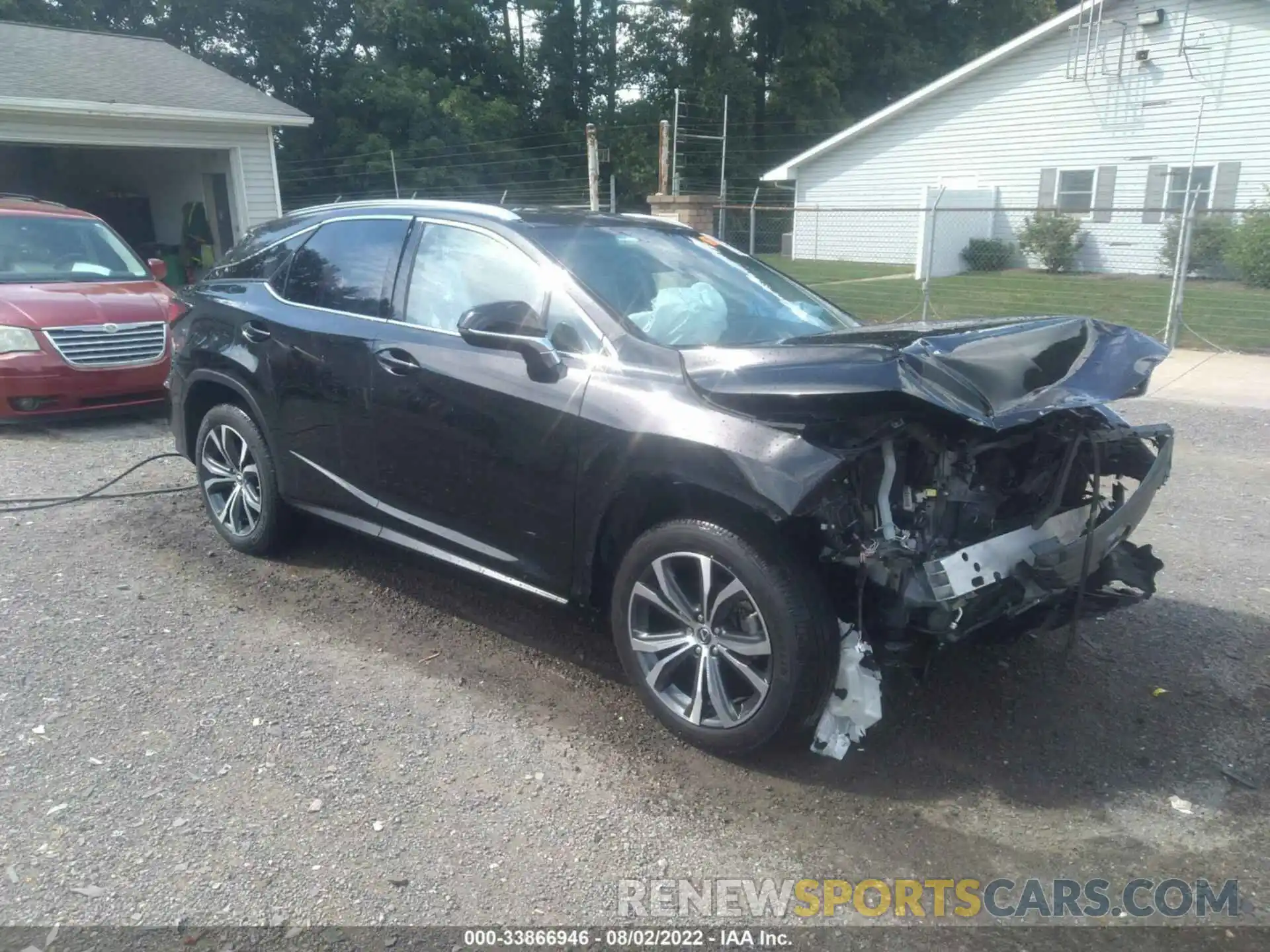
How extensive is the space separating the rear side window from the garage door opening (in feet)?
47.9

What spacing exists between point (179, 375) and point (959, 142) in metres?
22.7

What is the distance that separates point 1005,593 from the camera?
10.4 ft

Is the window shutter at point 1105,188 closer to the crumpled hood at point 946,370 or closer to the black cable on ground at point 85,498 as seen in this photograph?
the crumpled hood at point 946,370

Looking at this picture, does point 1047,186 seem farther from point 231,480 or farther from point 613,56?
point 231,480

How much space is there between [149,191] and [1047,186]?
19.7m

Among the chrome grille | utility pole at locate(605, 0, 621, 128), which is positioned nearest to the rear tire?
the chrome grille

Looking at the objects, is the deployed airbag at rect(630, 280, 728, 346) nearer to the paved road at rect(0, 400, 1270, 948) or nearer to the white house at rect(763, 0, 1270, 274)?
the paved road at rect(0, 400, 1270, 948)

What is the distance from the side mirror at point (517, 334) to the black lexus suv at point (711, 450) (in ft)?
0.04

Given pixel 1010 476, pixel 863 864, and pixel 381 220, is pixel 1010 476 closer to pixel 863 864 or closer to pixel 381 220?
pixel 863 864

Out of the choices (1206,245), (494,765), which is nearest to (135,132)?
(494,765)

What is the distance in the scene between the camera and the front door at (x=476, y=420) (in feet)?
12.1

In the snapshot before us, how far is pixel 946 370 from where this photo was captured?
Result: 123 inches

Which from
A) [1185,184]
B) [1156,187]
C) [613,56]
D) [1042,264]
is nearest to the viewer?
[1185,184]

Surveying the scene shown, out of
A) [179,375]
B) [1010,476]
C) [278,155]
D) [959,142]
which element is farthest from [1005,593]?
[278,155]
